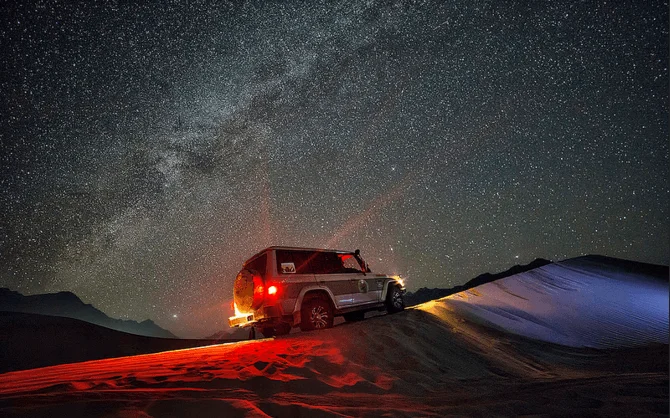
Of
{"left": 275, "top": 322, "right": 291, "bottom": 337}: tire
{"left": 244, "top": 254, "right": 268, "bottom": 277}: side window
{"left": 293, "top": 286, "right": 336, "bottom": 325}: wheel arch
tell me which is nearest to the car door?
{"left": 293, "top": 286, "right": 336, "bottom": 325}: wheel arch

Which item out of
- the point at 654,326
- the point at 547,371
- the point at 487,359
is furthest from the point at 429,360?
the point at 654,326

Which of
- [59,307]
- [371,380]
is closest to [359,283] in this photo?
[371,380]

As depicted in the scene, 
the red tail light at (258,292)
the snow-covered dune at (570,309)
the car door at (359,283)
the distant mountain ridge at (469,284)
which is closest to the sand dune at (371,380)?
the red tail light at (258,292)

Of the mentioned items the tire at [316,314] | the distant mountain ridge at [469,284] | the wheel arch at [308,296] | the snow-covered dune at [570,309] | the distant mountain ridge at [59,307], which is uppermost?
the wheel arch at [308,296]

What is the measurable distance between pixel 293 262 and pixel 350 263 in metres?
2.34

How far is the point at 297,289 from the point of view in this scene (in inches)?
341

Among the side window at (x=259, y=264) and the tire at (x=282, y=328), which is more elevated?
the side window at (x=259, y=264)

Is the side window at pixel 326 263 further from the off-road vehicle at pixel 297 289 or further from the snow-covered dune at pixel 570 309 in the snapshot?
the snow-covered dune at pixel 570 309

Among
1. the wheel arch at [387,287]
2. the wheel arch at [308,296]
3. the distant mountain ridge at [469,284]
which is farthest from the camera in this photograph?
the distant mountain ridge at [469,284]

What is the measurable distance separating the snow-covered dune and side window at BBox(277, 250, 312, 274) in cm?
407

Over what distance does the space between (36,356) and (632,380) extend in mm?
45138

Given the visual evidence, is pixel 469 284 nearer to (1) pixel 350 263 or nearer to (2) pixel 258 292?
(1) pixel 350 263

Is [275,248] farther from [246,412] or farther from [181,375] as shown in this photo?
[246,412]

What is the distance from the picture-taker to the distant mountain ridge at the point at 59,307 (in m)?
107
